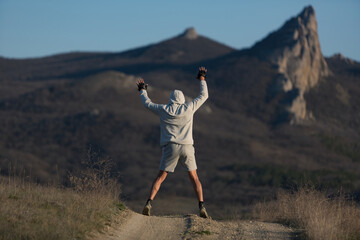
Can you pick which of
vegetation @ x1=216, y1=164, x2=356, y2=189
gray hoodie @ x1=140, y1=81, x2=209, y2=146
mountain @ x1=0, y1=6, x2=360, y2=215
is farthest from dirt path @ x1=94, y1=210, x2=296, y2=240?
vegetation @ x1=216, y1=164, x2=356, y2=189

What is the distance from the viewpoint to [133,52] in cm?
17575

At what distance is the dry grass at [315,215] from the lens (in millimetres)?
7188

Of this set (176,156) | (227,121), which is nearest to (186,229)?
(176,156)

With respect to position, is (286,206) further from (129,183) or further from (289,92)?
(289,92)

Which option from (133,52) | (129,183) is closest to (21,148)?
Result: (129,183)

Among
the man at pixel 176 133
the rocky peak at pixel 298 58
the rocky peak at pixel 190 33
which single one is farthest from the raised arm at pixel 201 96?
the rocky peak at pixel 190 33

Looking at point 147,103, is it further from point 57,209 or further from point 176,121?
point 57,209

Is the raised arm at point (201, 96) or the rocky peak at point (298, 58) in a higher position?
the rocky peak at point (298, 58)

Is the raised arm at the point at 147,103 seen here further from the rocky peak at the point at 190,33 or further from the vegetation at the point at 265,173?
the rocky peak at the point at 190,33

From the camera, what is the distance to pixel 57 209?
25.6ft

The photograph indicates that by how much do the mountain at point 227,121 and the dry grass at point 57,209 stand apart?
43107mm

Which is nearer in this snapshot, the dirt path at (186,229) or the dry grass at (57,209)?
the dry grass at (57,209)

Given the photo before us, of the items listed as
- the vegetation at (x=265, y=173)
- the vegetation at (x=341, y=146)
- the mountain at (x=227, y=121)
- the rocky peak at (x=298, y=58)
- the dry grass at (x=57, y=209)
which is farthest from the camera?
the rocky peak at (x=298, y=58)

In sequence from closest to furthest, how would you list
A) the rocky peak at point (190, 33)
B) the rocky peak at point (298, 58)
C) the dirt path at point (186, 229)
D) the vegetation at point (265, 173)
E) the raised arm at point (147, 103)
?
the dirt path at point (186, 229)
the raised arm at point (147, 103)
the vegetation at point (265, 173)
the rocky peak at point (298, 58)
the rocky peak at point (190, 33)
